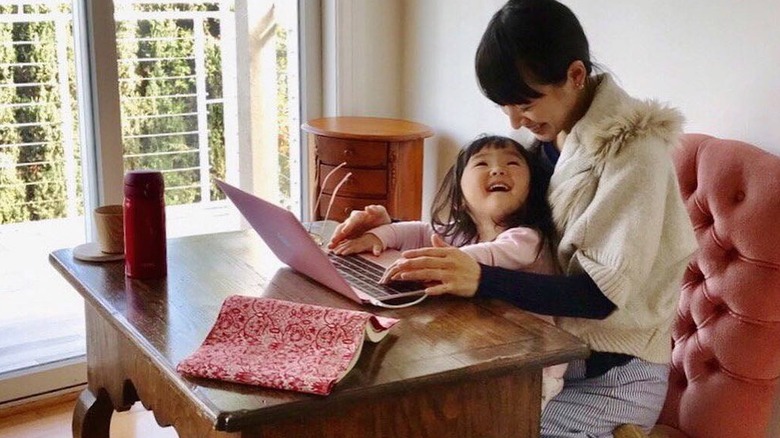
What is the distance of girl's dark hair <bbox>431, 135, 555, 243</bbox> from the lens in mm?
1678

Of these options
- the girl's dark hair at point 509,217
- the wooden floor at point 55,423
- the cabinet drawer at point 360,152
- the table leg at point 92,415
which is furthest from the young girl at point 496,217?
the wooden floor at point 55,423

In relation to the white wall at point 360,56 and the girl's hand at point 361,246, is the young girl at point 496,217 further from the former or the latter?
the white wall at point 360,56

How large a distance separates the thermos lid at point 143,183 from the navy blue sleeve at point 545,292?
22.4 inches

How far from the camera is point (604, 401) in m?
1.62

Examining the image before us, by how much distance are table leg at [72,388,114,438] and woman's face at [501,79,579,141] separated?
95cm

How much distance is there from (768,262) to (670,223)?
0.90ft

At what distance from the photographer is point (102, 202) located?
9.70 ft

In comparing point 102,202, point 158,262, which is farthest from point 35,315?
point 158,262

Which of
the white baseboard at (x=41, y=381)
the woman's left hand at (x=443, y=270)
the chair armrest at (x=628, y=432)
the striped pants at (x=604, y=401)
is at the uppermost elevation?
the woman's left hand at (x=443, y=270)

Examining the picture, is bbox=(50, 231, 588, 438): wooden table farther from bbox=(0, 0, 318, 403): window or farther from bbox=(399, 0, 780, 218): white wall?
bbox=(0, 0, 318, 403): window

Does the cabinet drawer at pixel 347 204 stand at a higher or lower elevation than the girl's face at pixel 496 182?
lower

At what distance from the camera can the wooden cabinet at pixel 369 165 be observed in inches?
113

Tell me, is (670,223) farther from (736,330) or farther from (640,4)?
(640,4)

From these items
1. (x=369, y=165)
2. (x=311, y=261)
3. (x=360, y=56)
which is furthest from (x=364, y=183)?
(x=311, y=261)
